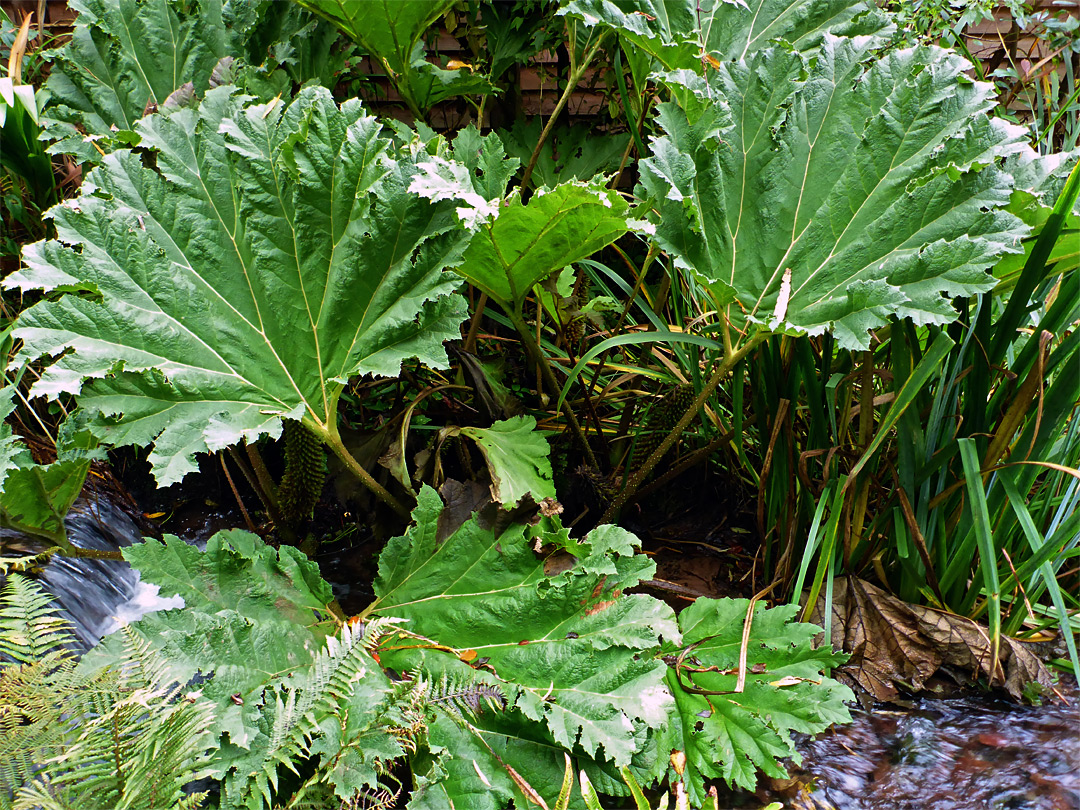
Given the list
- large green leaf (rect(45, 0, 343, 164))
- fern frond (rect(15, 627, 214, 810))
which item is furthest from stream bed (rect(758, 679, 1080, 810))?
large green leaf (rect(45, 0, 343, 164))

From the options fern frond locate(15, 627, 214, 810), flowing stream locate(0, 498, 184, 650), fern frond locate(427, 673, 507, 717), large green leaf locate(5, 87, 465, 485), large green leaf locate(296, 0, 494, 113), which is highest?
large green leaf locate(296, 0, 494, 113)

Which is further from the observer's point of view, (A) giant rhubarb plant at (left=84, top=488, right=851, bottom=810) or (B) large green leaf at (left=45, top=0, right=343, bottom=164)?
(B) large green leaf at (left=45, top=0, right=343, bottom=164)

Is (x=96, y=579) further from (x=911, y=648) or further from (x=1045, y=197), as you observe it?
(x=1045, y=197)

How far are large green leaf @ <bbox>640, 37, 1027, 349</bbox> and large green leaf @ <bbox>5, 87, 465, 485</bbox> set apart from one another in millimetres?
531

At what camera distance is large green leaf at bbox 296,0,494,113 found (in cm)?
181

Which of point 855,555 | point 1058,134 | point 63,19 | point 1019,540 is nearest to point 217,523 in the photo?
point 855,555

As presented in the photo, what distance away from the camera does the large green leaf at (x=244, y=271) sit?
132 cm

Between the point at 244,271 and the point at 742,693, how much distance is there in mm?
1287

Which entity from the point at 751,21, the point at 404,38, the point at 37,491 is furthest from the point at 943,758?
the point at 404,38

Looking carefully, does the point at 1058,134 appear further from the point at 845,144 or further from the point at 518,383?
the point at 518,383

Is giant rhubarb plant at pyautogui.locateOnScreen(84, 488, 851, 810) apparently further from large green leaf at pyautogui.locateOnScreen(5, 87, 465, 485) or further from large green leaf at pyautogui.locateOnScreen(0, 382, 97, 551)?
large green leaf at pyautogui.locateOnScreen(0, 382, 97, 551)

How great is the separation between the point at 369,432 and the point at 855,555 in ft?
3.90

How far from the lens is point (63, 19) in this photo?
9.71ft

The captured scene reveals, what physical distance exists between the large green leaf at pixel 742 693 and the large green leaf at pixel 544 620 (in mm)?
154
